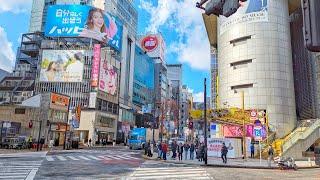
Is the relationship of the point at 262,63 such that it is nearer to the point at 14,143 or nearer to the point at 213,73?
the point at 213,73

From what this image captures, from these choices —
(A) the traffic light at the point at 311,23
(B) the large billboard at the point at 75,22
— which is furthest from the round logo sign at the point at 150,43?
(A) the traffic light at the point at 311,23

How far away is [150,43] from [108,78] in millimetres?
64136

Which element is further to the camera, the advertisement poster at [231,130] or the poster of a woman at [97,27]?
the poster of a woman at [97,27]

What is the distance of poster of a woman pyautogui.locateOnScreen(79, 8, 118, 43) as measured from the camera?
82125 mm

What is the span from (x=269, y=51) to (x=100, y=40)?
42.7m

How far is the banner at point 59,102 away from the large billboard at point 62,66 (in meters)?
16.8

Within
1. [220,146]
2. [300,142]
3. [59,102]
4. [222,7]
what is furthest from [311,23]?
[59,102]

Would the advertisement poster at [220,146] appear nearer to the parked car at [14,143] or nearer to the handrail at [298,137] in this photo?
the handrail at [298,137]

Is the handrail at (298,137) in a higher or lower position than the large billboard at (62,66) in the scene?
lower

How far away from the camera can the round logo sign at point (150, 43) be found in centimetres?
14338

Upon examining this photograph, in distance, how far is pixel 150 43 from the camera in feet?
474

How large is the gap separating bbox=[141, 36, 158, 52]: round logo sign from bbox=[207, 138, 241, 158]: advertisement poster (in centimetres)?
10776

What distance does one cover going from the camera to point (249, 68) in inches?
2309

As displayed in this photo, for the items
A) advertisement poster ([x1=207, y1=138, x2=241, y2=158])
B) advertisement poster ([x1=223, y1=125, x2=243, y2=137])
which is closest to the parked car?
advertisement poster ([x1=207, y1=138, x2=241, y2=158])
